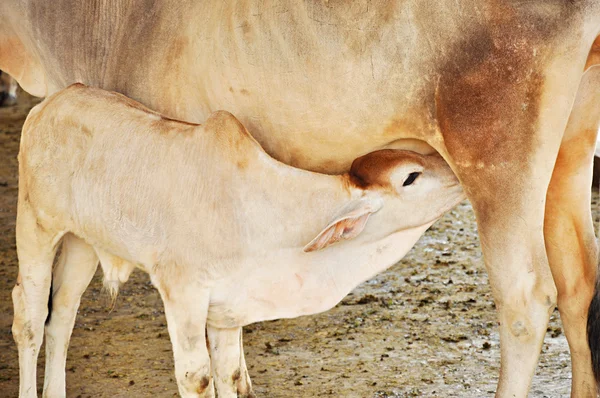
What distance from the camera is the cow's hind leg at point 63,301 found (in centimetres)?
489

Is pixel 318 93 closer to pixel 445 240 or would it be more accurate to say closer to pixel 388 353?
pixel 388 353

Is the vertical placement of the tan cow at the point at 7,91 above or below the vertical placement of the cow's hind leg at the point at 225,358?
above

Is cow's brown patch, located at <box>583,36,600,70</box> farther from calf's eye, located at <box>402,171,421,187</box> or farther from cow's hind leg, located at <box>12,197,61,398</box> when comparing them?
cow's hind leg, located at <box>12,197,61,398</box>

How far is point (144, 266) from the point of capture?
4340mm

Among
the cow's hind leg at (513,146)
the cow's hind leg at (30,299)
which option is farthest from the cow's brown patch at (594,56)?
the cow's hind leg at (30,299)

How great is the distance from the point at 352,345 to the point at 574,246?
5.18 ft

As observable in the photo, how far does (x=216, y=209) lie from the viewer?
4.23 m

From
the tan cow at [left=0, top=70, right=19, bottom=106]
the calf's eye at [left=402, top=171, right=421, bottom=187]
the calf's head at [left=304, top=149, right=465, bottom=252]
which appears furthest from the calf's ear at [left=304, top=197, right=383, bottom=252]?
the tan cow at [left=0, top=70, right=19, bottom=106]

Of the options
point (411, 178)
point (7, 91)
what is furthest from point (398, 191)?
point (7, 91)

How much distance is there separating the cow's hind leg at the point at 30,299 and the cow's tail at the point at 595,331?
7.46 ft

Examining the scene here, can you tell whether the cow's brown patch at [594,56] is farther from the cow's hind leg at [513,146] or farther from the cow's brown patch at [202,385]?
the cow's brown patch at [202,385]

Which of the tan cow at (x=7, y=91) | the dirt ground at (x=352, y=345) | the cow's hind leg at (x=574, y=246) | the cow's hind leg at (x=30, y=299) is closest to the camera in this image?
A: the cow's hind leg at (x=574, y=246)

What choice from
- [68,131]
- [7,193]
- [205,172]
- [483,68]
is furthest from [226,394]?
[7,193]

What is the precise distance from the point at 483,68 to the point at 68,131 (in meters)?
1.74
